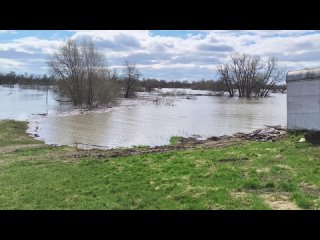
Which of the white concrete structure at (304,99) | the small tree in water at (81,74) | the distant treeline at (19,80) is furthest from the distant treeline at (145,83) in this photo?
the white concrete structure at (304,99)

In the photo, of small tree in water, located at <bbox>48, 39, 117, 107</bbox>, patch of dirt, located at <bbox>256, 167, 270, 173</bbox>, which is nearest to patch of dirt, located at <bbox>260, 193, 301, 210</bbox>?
patch of dirt, located at <bbox>256, 167, 270, 173</bbox>

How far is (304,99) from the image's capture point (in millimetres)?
15836

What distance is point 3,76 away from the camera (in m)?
161

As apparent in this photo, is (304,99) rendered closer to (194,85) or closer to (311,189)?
(311,189)

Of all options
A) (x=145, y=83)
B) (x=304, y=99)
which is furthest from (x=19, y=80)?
(x=304, y=99)

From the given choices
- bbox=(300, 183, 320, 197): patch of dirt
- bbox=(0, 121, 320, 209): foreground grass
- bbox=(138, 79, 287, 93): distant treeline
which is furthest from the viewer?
bbox=(138, 79, 287, 93): distant treeline

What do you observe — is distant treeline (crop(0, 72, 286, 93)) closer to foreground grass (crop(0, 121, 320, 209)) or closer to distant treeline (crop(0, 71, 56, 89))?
distant treeline (crop(0, 71, 56, 89))

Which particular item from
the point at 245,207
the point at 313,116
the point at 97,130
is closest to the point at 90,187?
the point at 245,207

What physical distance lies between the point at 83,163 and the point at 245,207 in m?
7.58

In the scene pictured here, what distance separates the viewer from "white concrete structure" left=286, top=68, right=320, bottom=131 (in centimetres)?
1518

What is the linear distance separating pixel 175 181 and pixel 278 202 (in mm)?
2763

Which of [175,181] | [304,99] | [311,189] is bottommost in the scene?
[175,181]

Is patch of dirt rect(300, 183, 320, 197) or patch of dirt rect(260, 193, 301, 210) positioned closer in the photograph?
patch of dirt rect(260, 193, 301, 210)
